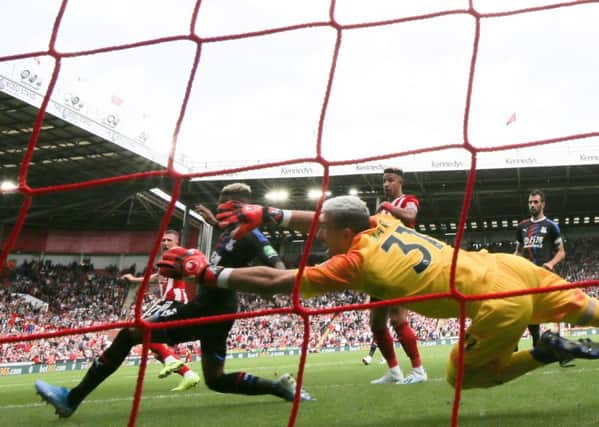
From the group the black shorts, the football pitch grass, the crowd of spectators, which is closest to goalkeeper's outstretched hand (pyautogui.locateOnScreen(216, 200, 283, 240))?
the black shorts

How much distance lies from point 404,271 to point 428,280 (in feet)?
0.37

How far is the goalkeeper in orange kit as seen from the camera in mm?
2557

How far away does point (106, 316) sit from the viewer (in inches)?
971

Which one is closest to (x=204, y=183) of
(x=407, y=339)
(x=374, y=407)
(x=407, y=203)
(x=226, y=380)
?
(x=407, y=203)

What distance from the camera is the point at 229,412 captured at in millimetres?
3861

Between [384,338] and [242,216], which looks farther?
[384,338]

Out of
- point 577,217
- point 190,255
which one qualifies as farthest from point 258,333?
point 190,255

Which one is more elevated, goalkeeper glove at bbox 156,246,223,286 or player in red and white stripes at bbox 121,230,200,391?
goalkeeper glove at bbox 156,246,223,286

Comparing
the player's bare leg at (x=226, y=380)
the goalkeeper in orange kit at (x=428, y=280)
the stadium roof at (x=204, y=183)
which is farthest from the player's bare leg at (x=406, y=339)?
the stadium roof at (x=204, y=183)

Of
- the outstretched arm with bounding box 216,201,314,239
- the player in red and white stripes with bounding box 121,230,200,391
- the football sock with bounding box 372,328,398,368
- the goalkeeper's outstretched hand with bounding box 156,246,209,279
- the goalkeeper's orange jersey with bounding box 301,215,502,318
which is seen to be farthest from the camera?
the player in red and white stripes with bounding box 121,230,200,391

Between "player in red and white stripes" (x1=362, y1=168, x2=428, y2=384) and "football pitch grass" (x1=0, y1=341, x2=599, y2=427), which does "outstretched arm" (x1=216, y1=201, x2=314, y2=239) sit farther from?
"player in red and white stripes" (x1=362, y1=168, x2=428, y2=384)

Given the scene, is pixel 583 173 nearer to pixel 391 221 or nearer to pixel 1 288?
pixel 391 221

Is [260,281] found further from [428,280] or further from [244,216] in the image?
[428,280]

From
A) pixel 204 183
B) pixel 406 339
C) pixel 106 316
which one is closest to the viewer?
pixel 406 339
